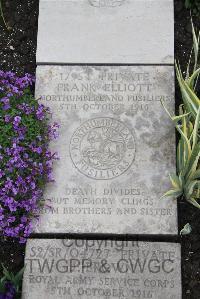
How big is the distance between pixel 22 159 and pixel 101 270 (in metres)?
0.90

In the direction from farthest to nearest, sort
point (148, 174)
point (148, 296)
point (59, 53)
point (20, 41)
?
point (20, 41), point (59, 53), point (148, 174), point (148, 296)

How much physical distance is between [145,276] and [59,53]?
173cm

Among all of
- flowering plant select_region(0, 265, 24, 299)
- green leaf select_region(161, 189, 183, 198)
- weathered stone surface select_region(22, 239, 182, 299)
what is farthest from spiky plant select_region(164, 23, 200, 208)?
flowering plant select_region(0, 265, 24, 299)

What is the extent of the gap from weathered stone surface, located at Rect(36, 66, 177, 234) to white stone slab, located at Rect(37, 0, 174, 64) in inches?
3.5

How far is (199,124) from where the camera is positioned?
3.39 m

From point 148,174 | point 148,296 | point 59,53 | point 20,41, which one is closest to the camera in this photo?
point 148,296

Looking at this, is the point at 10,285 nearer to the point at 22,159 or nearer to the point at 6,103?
the point at 22,159

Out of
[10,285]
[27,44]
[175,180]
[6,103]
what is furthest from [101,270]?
[27,44]

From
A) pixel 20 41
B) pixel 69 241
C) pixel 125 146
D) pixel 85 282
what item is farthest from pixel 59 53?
pixel 85 282

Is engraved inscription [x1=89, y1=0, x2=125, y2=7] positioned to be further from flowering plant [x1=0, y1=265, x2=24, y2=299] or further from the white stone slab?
flowering plant [x1=0, y1=265, x2=24, y2=299]

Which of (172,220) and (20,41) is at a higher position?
(20,41)

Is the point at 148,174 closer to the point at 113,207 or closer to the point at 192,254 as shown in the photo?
the point at 113,207

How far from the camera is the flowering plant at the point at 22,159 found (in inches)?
A: 134

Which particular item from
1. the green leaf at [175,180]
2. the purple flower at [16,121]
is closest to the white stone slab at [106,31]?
the purple flower at [16,121]
